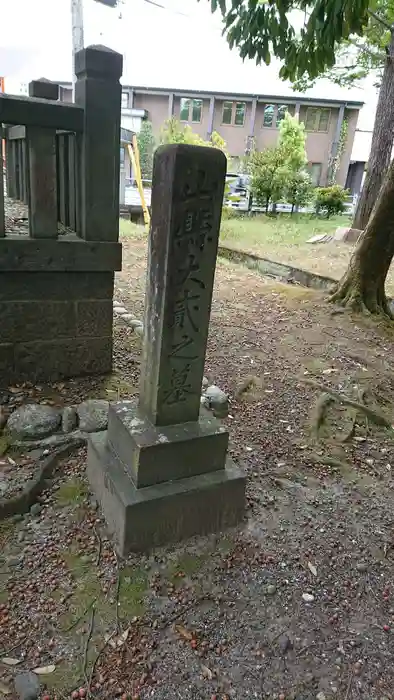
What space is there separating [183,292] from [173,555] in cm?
129

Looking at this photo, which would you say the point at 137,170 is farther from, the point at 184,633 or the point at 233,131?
the point at 233,131

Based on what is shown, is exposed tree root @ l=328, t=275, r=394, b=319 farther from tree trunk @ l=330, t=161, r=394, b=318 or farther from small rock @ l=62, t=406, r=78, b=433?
small rock @ l=62, t=406, r=78, b=433

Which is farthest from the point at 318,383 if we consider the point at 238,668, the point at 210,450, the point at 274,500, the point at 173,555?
the point at 238,668

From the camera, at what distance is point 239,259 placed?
11.6 m

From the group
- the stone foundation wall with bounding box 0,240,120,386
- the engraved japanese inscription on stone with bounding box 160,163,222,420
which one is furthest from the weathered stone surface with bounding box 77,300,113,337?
the engraved japanese inscription on stone with bounding box 160,163,222,420

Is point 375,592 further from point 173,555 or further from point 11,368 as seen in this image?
point 11,368

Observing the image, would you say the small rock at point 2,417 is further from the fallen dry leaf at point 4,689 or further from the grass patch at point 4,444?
the fallen dry leaf at point 4,689

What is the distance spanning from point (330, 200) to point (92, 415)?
18259 millimetres

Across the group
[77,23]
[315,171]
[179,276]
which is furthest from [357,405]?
[315,171]

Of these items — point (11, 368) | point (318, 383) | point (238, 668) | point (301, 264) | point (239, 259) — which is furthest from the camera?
point (239, 259)

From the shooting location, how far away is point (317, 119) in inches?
1057

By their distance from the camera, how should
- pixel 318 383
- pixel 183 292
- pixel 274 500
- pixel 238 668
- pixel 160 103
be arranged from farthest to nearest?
pixel 160 103 < pixel 318 383 < pixel 274 500 < pixel 183 292 < pixel 238 668

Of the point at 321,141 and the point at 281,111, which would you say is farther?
the point at 321,141

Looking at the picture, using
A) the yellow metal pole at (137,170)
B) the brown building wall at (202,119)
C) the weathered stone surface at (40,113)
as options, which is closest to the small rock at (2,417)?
the weathered stone surface at (40,113)
